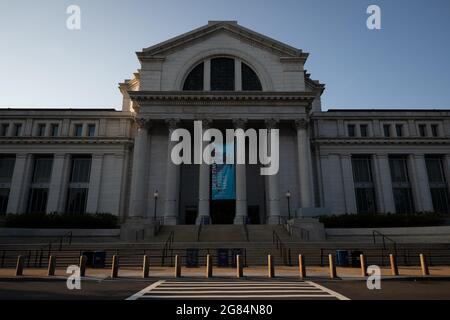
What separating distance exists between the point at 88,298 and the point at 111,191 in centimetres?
3161

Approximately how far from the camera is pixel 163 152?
123 feet

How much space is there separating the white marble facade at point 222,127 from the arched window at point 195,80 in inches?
29.1

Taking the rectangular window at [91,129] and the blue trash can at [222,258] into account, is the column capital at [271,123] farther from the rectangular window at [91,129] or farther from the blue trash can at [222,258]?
the rectangular window at [91,129]

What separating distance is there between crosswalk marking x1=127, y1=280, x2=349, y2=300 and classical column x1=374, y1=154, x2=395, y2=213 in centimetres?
3253

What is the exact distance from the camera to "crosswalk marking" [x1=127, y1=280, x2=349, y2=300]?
30.9ft

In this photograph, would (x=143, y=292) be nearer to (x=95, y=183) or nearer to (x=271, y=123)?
(x=271, y=123)

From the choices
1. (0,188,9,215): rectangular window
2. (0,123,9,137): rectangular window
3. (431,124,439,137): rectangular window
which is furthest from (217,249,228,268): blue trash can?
(431,124,439,137): rectangular window

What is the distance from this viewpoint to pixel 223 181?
33.7m

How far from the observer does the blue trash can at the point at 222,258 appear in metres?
18.2

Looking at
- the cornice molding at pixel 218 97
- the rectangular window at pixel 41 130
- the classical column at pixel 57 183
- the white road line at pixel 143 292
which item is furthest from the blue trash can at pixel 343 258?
the rectangular window at pixel 41 130

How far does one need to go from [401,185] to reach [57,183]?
45327 mm

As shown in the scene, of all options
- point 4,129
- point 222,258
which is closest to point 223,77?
point 222,258
